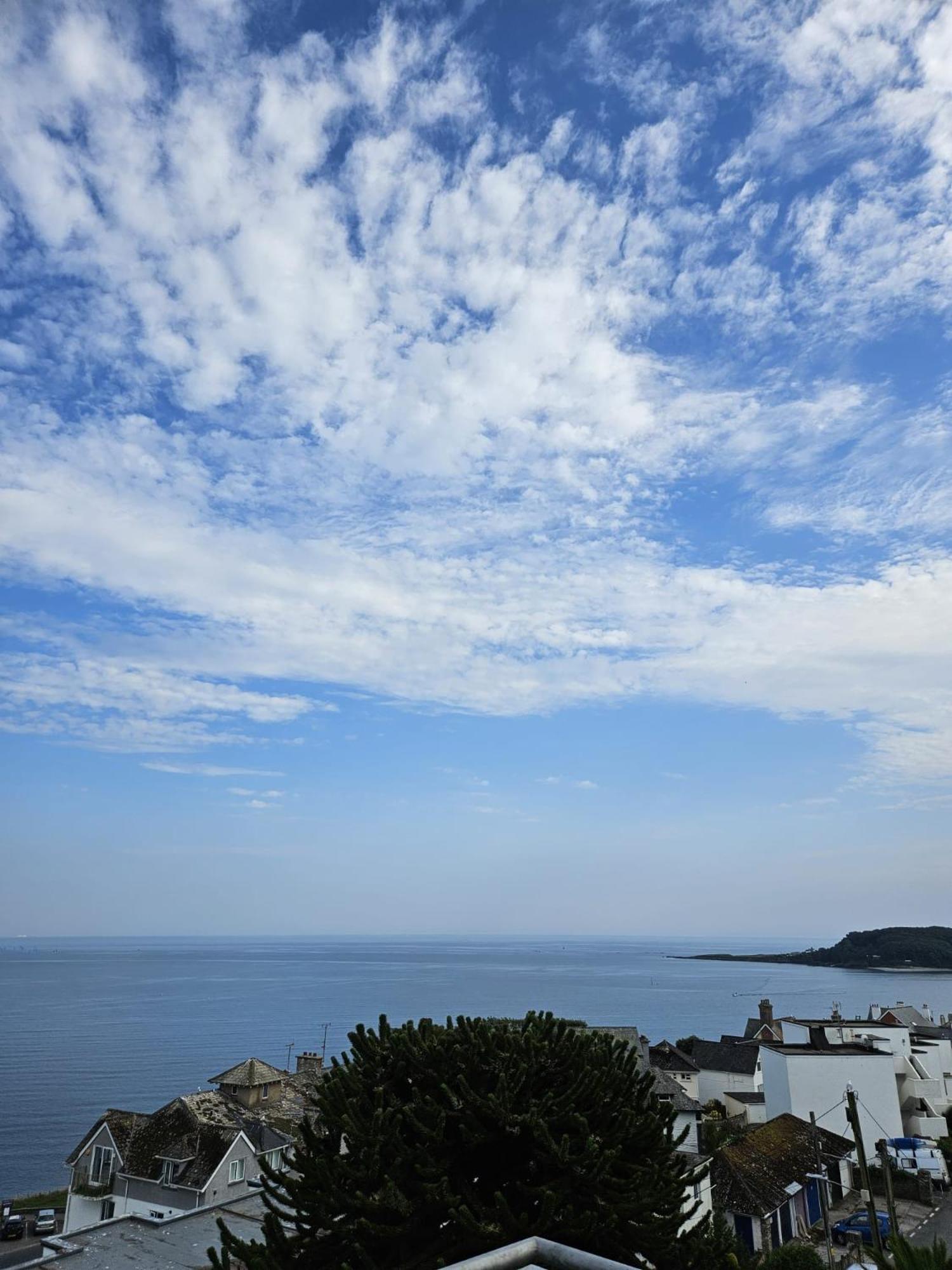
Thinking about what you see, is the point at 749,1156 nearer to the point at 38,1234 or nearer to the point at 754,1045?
the point at 754,1045

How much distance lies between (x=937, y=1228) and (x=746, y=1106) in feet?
67.5

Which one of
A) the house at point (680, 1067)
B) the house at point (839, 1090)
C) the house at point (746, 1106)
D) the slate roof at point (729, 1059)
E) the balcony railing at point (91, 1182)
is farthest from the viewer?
the slate roof at point (729, 1059)

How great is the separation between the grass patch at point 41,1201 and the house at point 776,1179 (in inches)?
1450

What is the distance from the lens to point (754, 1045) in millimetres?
58781

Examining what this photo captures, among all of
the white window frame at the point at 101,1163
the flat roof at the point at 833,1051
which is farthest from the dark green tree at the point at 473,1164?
the flat roof at the point at 833,1051

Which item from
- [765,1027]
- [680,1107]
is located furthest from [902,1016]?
[680,1107]

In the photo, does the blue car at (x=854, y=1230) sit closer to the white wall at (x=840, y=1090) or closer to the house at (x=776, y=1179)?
the house at (x=776, y=1179)

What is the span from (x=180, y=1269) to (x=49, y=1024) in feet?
435

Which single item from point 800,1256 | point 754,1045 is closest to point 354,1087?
point 800,1256

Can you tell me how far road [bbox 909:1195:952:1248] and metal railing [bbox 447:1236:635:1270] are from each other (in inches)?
1254

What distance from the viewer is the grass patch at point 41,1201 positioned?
158ft

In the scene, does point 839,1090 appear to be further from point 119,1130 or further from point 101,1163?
point 101,1163

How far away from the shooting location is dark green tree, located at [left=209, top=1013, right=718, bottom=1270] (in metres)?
13.0

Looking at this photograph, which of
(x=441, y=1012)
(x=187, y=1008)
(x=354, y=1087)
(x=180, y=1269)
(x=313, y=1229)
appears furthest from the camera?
(x=187, y=1008)
